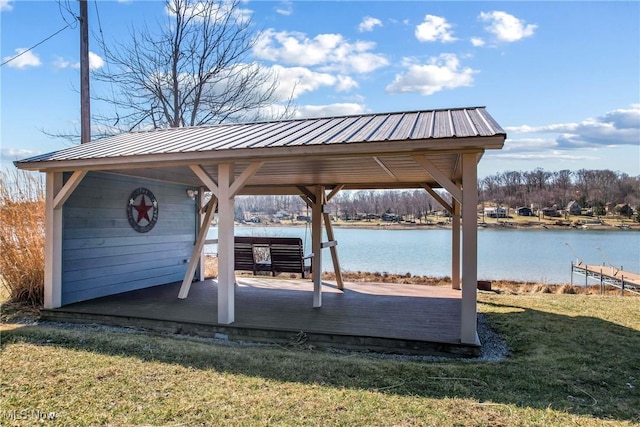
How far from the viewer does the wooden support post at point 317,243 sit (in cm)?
555

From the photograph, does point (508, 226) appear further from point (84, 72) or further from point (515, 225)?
point (84, 72)

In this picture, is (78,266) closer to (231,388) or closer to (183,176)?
(183,176)

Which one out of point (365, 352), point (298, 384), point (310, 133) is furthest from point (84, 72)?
point (298, 384)

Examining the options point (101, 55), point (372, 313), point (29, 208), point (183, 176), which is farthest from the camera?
point (101, 55)

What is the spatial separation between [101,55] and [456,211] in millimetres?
12167

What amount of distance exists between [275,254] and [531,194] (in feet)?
98.8

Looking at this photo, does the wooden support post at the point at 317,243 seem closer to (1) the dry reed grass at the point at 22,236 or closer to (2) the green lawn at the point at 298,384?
(2) the green lawn at the point at 298,384

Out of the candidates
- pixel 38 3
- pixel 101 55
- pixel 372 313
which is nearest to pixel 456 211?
pixel 372 313

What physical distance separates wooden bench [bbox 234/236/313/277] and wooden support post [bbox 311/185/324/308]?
3.43ft

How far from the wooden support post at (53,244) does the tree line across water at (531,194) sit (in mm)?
18715

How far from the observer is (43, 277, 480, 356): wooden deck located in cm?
415

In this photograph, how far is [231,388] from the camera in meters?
2.97

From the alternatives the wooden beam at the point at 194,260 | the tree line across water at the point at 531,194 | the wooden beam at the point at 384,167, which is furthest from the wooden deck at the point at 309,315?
the tree line across water at the point at 531,194

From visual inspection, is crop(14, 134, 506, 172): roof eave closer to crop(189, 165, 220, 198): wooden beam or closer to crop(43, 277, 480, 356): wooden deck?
crop(189, 165, 220, 198): wooden beam
